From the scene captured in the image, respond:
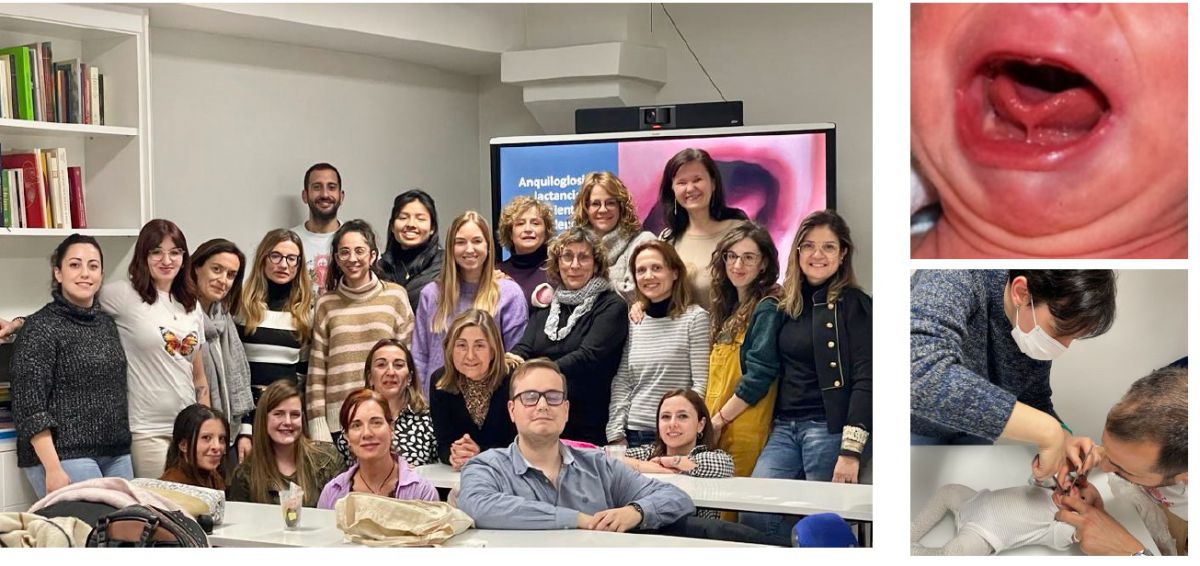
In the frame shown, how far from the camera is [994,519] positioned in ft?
10.6

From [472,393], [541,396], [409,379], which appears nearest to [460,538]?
[541,396]

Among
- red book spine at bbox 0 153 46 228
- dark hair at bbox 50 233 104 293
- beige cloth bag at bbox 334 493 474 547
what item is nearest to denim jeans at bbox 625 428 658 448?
beige cloth bag at bbox 334 493 474 547

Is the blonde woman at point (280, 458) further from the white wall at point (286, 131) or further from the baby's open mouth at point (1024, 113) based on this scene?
the baby's open mouth at point (1024, 113)

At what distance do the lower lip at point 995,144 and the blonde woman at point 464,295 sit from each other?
2.12 metres

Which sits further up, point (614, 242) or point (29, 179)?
point (29, 179)

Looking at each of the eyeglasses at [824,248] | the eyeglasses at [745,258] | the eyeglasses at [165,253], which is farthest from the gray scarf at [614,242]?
the eyeglasses at [165,253]

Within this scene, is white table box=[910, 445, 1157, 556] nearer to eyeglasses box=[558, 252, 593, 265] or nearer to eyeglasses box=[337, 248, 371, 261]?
eyeglasses box=[558, 252, 593, 265]

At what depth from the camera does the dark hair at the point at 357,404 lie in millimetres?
4398

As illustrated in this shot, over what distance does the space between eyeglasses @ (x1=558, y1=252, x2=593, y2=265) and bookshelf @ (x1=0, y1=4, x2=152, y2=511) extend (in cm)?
155

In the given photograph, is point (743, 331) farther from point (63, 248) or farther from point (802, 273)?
point (63, 248)

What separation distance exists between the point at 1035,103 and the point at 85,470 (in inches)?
125

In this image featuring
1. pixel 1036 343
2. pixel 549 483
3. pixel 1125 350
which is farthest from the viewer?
pixel 549 483

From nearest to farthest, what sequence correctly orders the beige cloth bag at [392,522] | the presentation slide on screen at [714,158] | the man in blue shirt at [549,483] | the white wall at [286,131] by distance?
the beige cloth bag at [392,522] < the man in blue shirt at [549,483] < the presentation slide on screen at [714,158] < the white wall at [286,131]

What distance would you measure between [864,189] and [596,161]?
1772 millimetres
